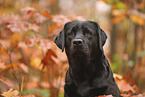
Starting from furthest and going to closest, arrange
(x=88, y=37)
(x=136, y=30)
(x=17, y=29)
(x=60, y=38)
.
Result: (x=136, y=30), (x=17, y=29), (x=60, y=38), (x=88, y=37)

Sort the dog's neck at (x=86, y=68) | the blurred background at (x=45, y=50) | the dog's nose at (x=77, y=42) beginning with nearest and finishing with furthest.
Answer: the dog's nose at (x=77, y=42)
the dog's neck at (x=86, y=68)
the blurred background at (x=45, y=50)

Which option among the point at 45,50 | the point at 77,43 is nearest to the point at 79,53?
the point at 77,43

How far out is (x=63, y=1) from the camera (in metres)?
16.9

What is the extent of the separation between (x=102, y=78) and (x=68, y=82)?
485mm

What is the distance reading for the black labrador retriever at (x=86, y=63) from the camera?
103 inches

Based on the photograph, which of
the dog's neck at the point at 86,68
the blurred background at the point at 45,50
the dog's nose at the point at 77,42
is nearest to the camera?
the dog's nose at the point at 77,42

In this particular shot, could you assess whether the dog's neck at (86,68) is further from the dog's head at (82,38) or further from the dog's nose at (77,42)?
the dog's nose at (77,42)

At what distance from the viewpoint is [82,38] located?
2.65m

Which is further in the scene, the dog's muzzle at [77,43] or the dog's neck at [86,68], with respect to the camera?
the dog's neck at [86,68]

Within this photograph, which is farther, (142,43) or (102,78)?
(142,43)

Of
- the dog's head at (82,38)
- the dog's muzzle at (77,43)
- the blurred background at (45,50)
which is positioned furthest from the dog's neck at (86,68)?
the blurred background at (45,50)

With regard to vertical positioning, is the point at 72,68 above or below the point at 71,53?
below

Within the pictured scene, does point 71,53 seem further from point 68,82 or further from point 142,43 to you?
point 142,43

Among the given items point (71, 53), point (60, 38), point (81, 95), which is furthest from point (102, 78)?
point (60, 38)
